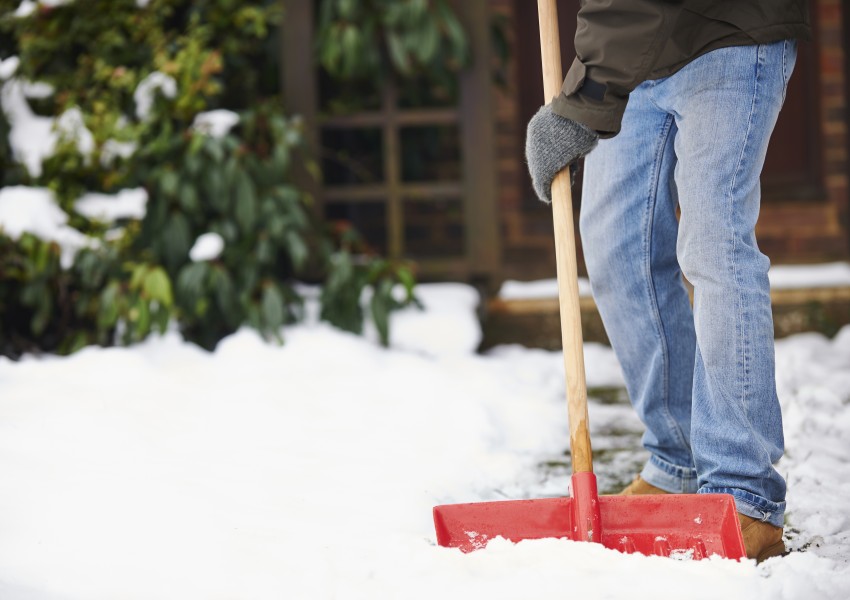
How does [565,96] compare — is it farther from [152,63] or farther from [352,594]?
[152,63]

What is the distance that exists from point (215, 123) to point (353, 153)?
0.81 m

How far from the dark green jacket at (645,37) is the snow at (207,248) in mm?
1708

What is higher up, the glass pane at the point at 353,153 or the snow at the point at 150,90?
the snow at the point at 150,90

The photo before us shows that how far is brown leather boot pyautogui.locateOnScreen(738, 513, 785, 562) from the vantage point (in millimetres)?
1641

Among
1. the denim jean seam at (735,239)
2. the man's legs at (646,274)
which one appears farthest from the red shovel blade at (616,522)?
the man's legs at (646,274)

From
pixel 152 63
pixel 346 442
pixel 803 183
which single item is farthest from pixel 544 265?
pixel 346 442

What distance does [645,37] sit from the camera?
5.29 feet

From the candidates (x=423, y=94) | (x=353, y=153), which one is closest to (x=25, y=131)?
(x=353, y=153)

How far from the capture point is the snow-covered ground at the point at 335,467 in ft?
4.95

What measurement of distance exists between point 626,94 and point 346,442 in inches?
45.7

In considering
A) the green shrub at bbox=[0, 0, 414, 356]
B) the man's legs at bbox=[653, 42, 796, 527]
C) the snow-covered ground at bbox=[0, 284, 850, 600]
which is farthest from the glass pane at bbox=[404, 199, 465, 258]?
the man's legs at bbox=[653, 42, 796, 527]

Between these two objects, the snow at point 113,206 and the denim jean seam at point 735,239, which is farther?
the snow at point 113,206

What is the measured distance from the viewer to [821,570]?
5.01ft

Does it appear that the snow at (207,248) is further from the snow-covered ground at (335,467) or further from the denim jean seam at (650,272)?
the denim jean seam at (650,272)
